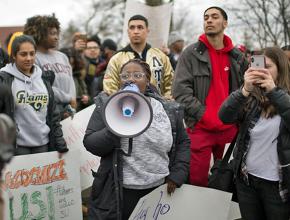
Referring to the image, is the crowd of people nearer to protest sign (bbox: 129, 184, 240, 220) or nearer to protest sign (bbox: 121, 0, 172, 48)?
protest sign (bbox: 129, 184, 240, 220)

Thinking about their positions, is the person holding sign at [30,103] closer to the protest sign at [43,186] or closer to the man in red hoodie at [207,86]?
the protest sign at [43,186]

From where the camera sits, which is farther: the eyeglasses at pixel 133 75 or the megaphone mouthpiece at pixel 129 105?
the eyeglasses at pixel 133 75

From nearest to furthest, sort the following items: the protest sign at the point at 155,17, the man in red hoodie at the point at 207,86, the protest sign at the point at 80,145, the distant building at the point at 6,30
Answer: the man in red hoodie at the point at 207,86 → the protest sign at the point at 80,145 → the protest sign at the point at 155,17 → the distant building at the point at 6,30

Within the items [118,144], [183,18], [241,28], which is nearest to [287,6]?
[241,28]

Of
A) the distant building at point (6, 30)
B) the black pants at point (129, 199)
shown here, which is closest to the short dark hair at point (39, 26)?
the black pants at point (129, 199)

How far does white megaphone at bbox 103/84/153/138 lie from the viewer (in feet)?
10.3

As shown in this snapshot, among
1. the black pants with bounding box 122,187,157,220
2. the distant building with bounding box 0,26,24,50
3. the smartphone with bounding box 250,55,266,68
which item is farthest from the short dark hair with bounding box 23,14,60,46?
the distant building with bounding box 0,26,24,50

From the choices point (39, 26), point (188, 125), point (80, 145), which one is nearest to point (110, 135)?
point (188, 125)

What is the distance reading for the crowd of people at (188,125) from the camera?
335 centimetres

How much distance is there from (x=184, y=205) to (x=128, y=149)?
2.25ft

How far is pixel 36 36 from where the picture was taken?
526 centimetres

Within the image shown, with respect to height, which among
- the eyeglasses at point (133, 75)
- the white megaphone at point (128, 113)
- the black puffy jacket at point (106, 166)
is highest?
the eyeglasses at point (133, 75)

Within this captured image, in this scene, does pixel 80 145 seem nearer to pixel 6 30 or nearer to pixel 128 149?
pixel 128 149

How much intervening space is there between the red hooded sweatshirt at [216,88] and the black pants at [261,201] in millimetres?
1045
